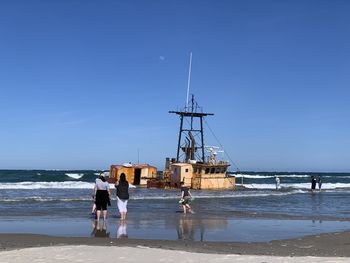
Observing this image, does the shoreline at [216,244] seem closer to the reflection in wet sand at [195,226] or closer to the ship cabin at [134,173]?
the reflection in wet sand at [195,226]

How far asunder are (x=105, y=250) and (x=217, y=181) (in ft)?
108

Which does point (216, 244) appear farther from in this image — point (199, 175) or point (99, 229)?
A: point (199, 175)

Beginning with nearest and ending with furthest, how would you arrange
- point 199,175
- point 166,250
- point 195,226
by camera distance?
1. point 166,250
2. point 195,226
3. point 199,175

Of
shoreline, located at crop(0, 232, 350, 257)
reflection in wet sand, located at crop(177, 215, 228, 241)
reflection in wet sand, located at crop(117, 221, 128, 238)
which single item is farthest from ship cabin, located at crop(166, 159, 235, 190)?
shoreline, located at crop(0, 232, 350, 257)

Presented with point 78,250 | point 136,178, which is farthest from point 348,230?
point 136,178

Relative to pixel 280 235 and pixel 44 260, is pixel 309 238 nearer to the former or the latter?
pixel 280 235

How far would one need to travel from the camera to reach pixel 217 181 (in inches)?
1704

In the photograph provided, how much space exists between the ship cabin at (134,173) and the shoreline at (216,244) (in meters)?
31.5

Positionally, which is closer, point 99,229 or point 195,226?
point 99,229

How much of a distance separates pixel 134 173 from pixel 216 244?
→ 33.8 meters

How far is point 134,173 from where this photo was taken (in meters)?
46.1

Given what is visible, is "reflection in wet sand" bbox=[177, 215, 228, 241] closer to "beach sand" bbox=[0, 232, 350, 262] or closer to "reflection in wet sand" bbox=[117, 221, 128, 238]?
"beach sand" bbox=[0, 232, 350, 262]

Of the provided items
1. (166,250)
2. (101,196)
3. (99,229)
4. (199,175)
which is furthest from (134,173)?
(166,250)

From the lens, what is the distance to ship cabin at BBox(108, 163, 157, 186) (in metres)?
45.7
